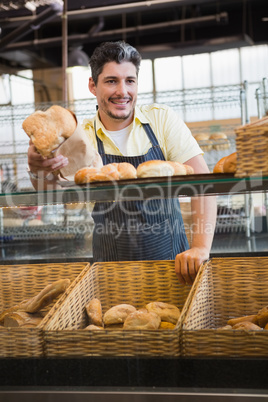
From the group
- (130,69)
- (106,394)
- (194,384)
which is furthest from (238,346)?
(130,69)

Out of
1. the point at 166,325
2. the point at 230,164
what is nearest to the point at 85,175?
the point at 230,164

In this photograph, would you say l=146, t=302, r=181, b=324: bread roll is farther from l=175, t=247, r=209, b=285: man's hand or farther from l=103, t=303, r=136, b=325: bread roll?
l=175, t=247, r=209, b=285: man's hand

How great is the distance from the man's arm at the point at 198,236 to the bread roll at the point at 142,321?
29 cm

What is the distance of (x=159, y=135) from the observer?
5.85 feet

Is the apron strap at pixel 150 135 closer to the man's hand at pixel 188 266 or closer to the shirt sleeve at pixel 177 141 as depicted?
the shirt sleeve at pixel 177 141

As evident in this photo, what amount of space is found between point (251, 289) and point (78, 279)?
492 millimetres

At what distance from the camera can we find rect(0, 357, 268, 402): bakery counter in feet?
3.03

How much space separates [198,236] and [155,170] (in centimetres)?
55

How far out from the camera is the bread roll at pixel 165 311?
1192mm

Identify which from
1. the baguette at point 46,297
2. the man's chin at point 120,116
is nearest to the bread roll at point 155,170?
the baguette at point 46,297

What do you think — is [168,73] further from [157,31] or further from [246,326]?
[246,326]

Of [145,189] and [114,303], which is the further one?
[114,303]

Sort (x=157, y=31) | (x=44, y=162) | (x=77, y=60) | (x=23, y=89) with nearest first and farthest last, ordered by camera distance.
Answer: (x=44, y=162) → (x=77, y=60) → (x=157, y=31) → (x=23, y=89)

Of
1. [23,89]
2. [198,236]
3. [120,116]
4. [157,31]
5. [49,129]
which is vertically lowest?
[198,236]
